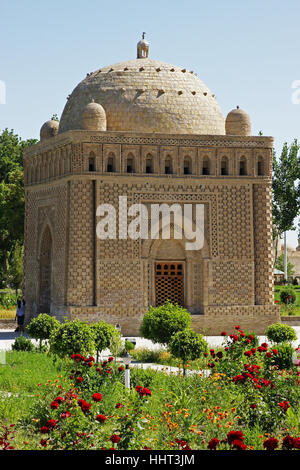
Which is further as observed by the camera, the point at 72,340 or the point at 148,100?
the point at 148,100

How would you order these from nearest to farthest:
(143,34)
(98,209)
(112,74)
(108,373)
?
(108,373) → (98,209) → (112,74) → (143,34)

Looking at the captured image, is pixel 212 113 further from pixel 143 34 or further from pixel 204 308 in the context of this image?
pixel 204 308

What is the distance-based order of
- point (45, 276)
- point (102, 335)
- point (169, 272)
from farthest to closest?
point (45, 276), point (169, 272), point (102, 335)

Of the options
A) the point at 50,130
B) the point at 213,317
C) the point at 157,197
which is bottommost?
the point at 213,317

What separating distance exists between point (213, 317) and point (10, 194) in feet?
53.4

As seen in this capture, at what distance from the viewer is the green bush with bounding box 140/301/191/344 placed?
17188 millimetres

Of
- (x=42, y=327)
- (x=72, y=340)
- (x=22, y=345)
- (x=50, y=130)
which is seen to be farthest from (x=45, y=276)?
(x=72, y=340)

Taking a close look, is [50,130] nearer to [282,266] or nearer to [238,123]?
[238,123]

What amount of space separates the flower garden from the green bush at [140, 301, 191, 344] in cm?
322

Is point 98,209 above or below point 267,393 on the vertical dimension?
above

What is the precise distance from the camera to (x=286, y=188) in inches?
1654

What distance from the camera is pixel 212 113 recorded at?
24.6 metres

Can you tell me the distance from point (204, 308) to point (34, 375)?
34.3 feet

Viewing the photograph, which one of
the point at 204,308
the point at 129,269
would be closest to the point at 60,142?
the point at 129,269
